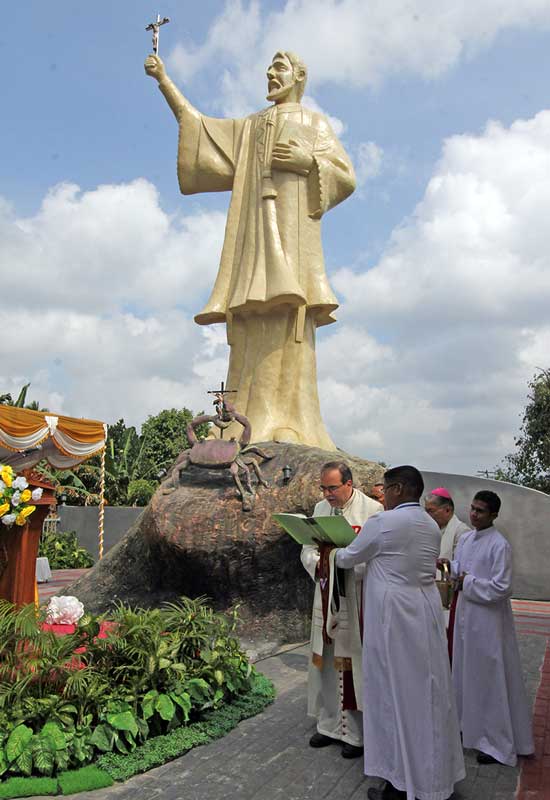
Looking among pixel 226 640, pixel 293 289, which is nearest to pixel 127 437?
pixel 293 289

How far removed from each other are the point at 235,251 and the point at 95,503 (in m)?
11.4

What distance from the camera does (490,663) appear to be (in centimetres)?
405

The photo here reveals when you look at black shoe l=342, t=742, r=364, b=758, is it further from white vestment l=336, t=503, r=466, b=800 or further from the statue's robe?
the statue's robe

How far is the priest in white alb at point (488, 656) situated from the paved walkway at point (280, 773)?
0.46 feet

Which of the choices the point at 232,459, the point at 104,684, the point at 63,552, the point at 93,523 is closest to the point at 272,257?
the point at 232,459

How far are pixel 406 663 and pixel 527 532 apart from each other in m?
9.06

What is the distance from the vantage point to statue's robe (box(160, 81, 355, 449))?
1116cm

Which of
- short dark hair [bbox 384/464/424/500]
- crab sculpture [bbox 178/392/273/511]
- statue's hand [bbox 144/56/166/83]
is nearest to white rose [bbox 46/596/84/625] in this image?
crab sculpture [bbox 178/392/273/511]

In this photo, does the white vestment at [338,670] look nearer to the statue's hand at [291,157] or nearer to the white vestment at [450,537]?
the white vestment at [450,537]

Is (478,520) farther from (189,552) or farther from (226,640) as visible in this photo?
(189,552)

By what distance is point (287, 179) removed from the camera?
11445mm

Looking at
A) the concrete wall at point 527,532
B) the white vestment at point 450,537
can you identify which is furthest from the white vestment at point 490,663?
the concrete wall at point 527,532

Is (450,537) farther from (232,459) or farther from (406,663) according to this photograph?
(232,459)

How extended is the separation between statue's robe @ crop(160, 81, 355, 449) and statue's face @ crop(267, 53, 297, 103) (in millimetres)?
204
